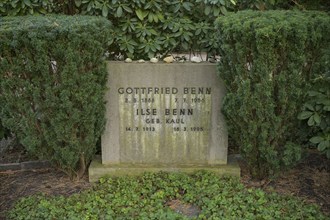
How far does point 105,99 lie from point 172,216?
1346mm

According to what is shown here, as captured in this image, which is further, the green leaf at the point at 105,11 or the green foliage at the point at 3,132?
the green foliage at the point at 3,132

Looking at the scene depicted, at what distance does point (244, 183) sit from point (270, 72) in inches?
47.6

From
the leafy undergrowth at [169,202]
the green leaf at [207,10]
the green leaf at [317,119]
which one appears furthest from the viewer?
the green leaf at [207,10]

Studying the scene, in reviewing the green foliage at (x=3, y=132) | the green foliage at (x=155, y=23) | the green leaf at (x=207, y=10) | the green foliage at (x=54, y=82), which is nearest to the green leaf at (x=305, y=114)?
the green foliage at (x=155, y=23)

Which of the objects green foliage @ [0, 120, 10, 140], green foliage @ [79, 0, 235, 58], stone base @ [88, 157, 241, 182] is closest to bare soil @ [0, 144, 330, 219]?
stone base @ [88, 157, 241, 182]

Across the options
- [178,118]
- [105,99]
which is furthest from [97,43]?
[178,118]

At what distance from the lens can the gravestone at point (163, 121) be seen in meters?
4.20

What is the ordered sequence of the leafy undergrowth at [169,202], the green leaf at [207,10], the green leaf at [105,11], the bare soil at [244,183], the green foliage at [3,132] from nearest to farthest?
1. the leafy undergrowth at [169,202]
2. the bare soil at [244,183]
3. the green leaf at [105,11]
4. the green leaf at [207,10]
5. the green foliage at [3,132]

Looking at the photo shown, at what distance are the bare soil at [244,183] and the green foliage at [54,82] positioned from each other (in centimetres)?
32

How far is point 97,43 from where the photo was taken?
3816mm

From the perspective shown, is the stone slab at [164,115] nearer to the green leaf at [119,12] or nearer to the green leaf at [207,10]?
the green leaf at [119,12]

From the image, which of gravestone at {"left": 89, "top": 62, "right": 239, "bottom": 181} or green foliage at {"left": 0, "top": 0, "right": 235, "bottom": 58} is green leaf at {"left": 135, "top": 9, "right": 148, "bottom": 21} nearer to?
green foliage at {"left": 0, "top": 0, "right": 235, "bottom": 58}

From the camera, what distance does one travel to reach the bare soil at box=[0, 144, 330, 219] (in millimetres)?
4121

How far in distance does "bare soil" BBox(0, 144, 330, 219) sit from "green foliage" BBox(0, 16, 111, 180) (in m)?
0.32
